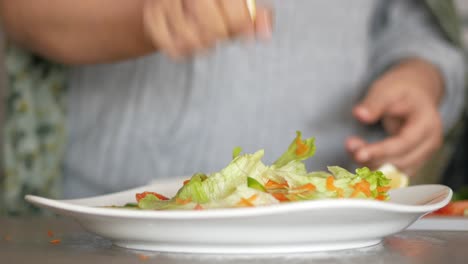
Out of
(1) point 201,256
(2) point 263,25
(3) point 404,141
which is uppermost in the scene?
(2) point 263,25

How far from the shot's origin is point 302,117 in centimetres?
161

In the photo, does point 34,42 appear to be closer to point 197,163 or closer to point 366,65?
point 197,163

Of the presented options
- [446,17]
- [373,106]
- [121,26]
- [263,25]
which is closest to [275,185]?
[263,25]

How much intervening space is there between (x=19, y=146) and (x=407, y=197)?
1009mm

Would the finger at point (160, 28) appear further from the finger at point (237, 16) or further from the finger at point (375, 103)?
the finger at point (375, 103)

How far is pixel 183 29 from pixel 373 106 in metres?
0.68

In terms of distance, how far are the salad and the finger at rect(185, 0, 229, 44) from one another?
0.64 ft

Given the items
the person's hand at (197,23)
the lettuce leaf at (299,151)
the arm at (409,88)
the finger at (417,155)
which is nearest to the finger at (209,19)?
the person's hand at (197,23)

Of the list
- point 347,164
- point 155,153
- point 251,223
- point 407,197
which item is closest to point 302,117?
point 347,164

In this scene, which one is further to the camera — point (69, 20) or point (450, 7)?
point (450, 7)

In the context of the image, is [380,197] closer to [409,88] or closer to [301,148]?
[301,148]

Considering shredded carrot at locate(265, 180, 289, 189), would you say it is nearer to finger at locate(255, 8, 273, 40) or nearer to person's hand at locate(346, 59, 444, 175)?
finger at locate(255, 8, 273, 40)

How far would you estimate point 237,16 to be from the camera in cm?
82

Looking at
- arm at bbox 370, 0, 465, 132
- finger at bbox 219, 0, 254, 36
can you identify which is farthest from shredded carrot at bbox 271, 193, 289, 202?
arm at bbox 370, 0, 465, 132
